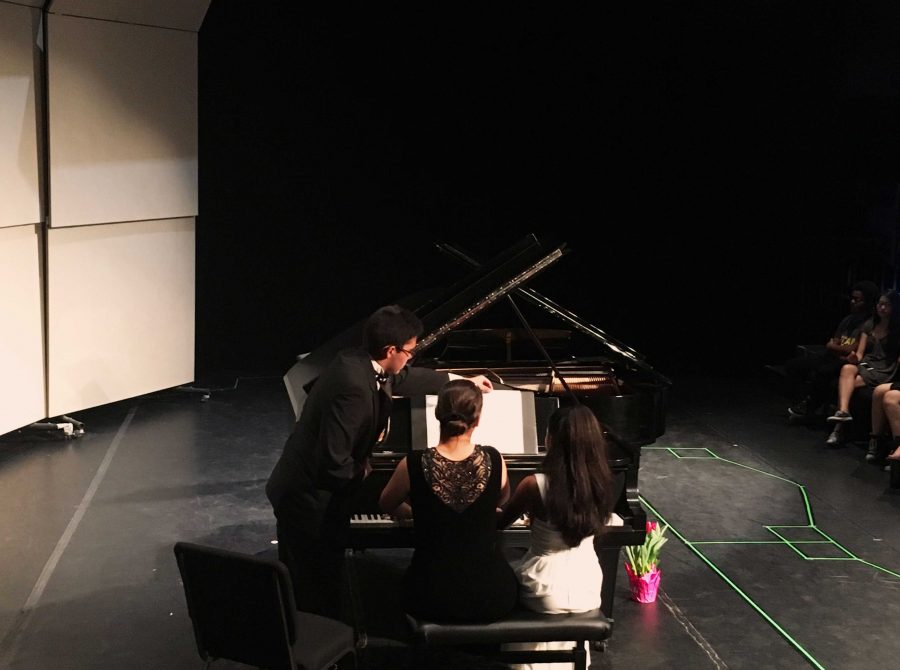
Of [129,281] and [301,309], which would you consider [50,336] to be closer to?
[129,281]

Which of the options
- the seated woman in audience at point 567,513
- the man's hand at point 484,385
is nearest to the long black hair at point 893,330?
the man's hand at point 484,385

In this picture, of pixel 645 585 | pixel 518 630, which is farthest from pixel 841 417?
pixel 518 630

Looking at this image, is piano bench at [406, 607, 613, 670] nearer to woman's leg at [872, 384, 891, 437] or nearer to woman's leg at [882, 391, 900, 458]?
woman's leg at [882, 391, 900, 458]

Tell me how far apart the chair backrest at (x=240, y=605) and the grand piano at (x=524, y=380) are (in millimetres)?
867

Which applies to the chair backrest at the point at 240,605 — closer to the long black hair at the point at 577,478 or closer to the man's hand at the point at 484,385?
the long black hair at the point at 577,478

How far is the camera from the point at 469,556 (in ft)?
12.4

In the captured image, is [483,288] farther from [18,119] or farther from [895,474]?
[18,119]

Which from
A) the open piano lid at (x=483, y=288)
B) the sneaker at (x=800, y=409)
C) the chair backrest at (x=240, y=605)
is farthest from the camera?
the sneaker at (x=800, y=409)

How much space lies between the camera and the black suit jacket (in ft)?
13.3

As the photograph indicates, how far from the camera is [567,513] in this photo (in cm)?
380

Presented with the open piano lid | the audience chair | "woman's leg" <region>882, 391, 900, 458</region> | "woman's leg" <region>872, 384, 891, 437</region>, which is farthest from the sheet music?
"woman's leg" <region>872, 384, 891, 437</region>

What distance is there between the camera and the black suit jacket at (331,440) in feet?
13.3

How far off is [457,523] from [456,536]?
48mm

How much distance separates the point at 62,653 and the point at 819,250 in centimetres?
805
